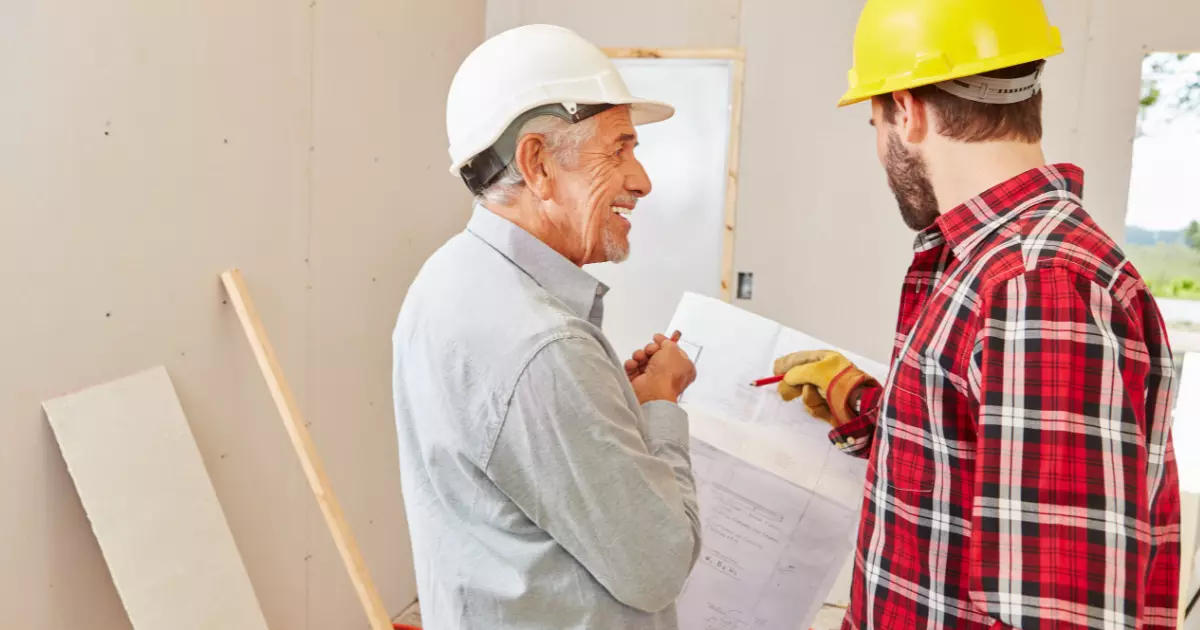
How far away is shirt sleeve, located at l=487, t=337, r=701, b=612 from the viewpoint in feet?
3.38

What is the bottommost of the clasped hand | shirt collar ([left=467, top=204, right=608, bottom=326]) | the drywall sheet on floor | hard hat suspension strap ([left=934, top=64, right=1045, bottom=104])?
the drywall sheet on floor

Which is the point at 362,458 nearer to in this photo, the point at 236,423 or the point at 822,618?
the point at 236,423

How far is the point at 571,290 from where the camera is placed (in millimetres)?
1197

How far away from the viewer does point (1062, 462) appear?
91 centimetres

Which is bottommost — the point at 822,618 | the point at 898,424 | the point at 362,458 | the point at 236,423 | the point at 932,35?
the point at 822,618

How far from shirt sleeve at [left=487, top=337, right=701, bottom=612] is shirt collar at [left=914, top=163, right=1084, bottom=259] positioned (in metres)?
0.48

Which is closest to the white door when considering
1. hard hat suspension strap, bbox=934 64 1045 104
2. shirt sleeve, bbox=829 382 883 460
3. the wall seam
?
the wall seam

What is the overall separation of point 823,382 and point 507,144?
0.77m

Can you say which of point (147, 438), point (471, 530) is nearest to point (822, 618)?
point (147, 438)

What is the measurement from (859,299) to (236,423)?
8.01 feet

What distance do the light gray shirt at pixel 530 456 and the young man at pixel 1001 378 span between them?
29 cm

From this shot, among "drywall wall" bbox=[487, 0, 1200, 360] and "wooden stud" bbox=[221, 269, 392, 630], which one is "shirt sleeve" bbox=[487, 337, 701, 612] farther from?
"drywall wall" bbox=[487, 0, 1200, 360]

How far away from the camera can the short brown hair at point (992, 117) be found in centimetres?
117

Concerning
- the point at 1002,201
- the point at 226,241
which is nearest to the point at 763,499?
the point at 1002,201
